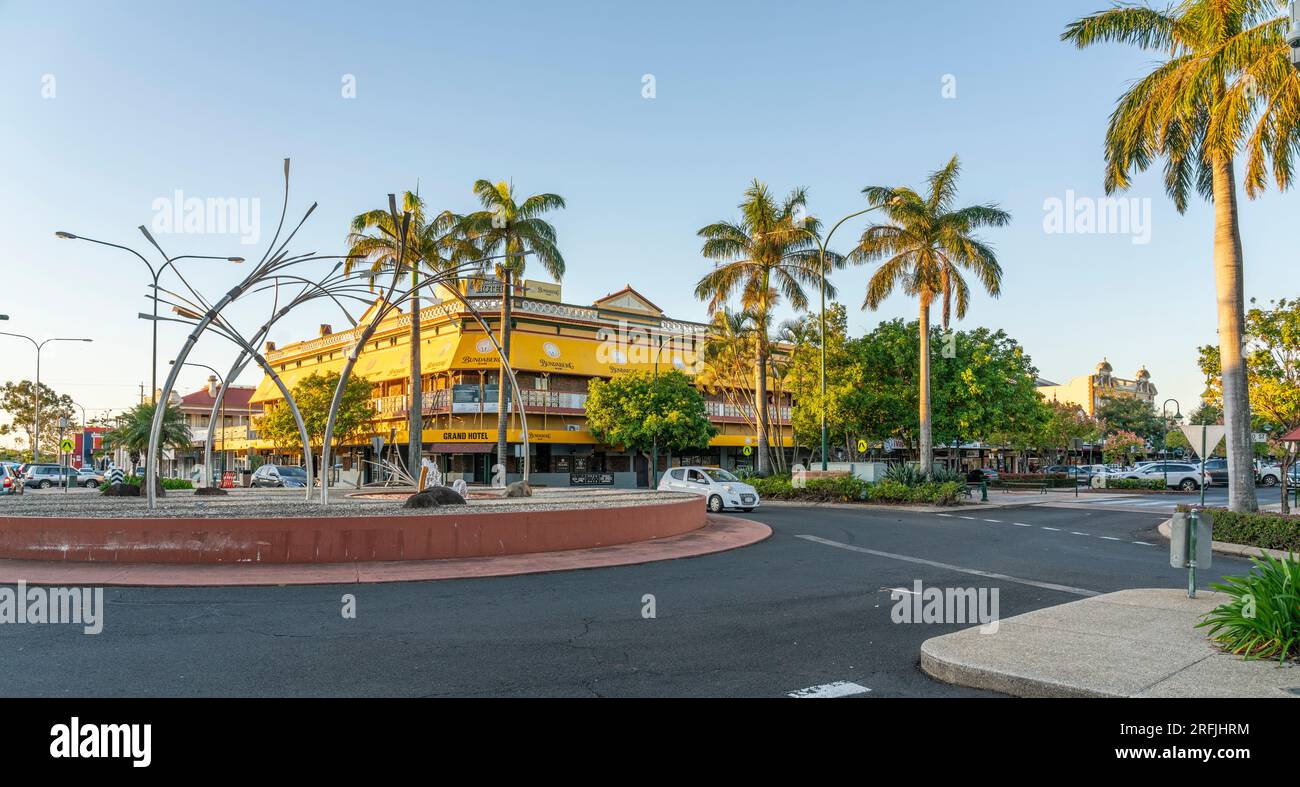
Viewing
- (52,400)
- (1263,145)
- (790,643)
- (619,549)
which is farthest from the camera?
(52,400)

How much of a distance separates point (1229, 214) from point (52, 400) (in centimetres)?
10971

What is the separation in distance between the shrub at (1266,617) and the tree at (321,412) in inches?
1745

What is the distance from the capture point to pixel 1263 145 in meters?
16.5

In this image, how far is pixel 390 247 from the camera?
31.7m

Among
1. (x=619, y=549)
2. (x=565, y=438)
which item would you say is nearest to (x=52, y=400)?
(x=565, y=438)

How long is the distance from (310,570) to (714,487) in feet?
52.9

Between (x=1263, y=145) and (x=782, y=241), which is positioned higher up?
(x=782, y=241)

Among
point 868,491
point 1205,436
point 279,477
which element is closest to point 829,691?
point 1205,436

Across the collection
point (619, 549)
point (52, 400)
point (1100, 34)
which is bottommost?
point (619, 549)

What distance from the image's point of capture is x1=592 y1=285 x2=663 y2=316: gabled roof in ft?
172

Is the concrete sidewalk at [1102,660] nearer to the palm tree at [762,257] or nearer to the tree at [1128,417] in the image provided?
the palm tree at [762,257]
